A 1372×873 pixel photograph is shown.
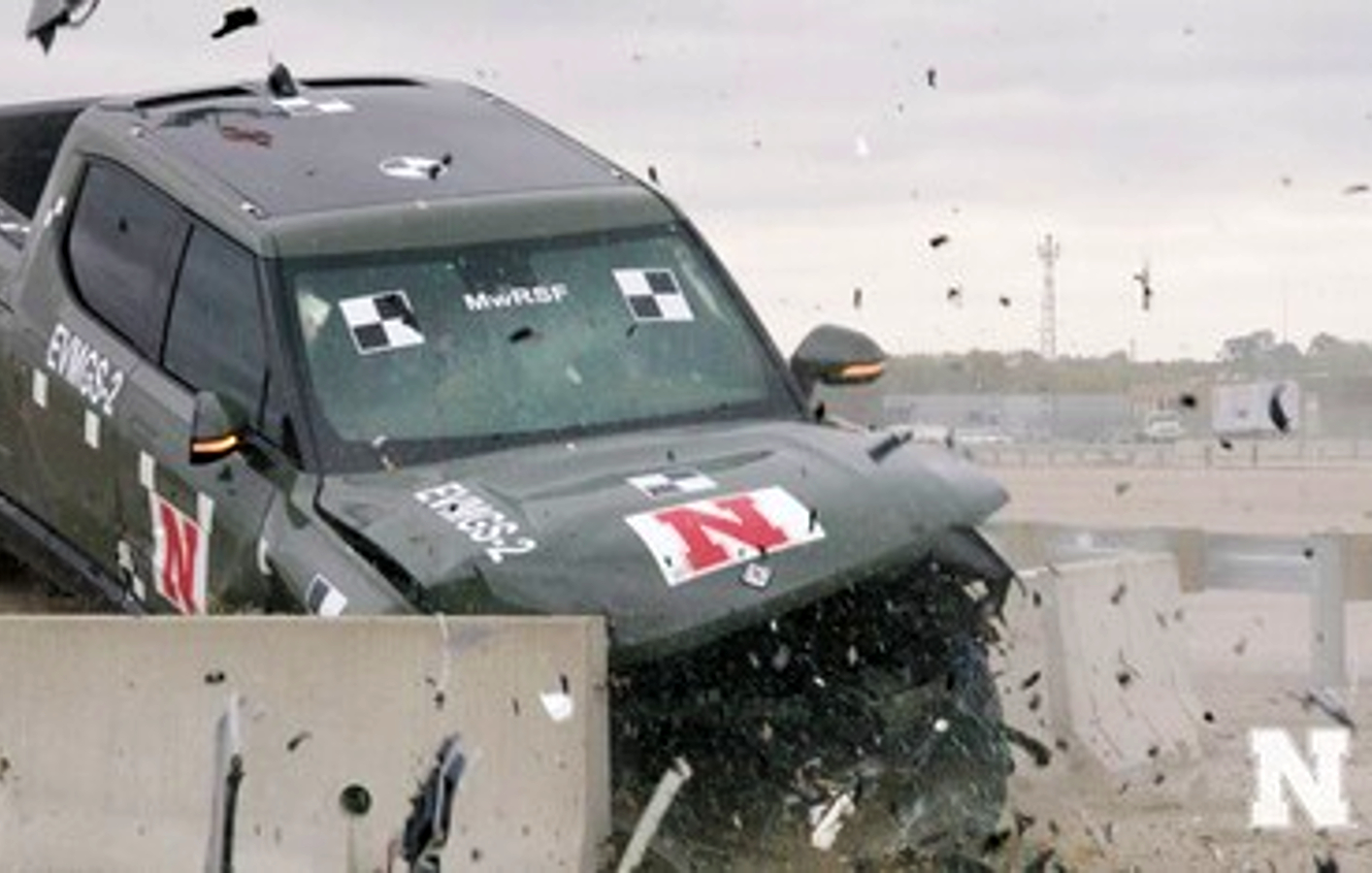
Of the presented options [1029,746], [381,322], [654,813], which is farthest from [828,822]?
[381,322]

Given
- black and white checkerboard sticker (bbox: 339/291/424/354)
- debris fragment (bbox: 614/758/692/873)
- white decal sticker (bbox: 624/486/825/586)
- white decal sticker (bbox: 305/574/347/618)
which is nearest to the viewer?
debris fragment (bbox: 614/758/692/873)

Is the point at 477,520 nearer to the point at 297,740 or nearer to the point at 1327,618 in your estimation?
the point at 297,740

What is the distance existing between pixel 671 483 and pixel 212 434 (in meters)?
1.32

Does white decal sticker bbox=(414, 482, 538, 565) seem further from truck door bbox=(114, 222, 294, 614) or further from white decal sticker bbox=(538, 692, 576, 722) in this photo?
truck door bbox=(114, 222, 294, 614)

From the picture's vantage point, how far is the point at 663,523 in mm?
7227

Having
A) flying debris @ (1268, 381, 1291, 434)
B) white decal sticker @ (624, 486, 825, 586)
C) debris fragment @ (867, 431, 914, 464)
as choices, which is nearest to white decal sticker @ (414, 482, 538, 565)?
white decal sticker @ (624, 486, 825, 586)

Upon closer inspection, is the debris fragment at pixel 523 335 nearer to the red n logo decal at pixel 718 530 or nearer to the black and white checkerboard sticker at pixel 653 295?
the black and white checkerboard sticker at pixel 653 295

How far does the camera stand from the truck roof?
8781mm

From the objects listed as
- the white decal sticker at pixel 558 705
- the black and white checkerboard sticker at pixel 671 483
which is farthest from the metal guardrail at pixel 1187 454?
the white decal sticker at pixel 558 705

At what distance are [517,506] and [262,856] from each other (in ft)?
3.59

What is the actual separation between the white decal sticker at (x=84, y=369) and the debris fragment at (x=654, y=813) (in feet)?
8.45

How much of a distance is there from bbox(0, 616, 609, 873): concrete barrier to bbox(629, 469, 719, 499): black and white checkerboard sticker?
2.87 feet

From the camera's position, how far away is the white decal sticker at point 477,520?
281 inches

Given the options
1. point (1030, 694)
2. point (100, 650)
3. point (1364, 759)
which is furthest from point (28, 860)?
point (1364, 759)
